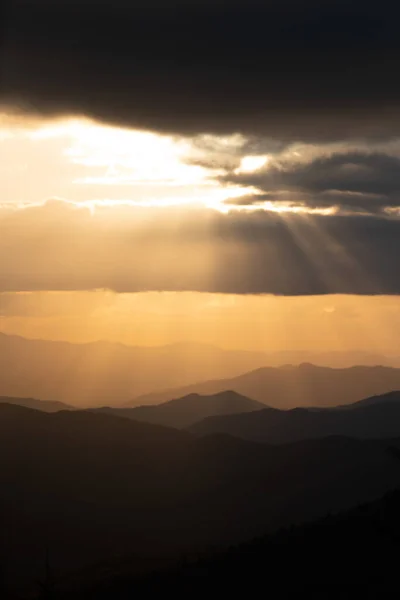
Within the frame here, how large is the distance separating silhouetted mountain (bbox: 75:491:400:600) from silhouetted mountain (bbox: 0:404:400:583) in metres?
47.5

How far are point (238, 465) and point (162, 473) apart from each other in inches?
473

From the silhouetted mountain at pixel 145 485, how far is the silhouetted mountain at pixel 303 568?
156 ft

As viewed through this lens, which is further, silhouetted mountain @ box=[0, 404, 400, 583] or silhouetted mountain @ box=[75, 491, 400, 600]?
silhouetted mountain @ box=[0, 404, 400, 583]

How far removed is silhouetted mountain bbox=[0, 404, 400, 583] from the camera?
12381 cm

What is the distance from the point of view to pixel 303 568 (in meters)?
56.9

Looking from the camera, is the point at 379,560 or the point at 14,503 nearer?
the point at 379,560

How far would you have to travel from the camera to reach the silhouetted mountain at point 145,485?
12381cm

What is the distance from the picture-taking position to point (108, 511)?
139250 mm

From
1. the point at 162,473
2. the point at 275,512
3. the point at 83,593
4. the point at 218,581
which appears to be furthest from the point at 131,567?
the point at 162,473

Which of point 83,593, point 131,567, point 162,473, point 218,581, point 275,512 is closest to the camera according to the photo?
point 218,581

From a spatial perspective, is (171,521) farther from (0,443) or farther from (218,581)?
(218,581)

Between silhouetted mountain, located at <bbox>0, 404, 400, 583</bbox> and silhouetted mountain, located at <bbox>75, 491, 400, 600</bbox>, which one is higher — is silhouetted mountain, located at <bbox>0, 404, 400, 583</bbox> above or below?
above

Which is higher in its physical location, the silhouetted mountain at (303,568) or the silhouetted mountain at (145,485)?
the silhouetted mountain at (145,485)

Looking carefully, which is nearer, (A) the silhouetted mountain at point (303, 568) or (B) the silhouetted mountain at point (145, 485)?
(A) the silhouetted mountain at point (303, 568)
